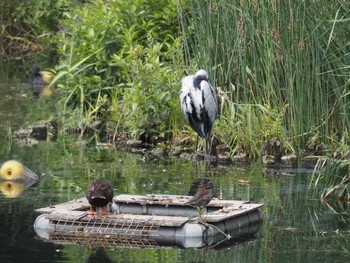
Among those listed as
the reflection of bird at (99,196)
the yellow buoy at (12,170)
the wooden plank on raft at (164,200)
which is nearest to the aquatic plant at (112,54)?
the yellow buoy at (12,170)

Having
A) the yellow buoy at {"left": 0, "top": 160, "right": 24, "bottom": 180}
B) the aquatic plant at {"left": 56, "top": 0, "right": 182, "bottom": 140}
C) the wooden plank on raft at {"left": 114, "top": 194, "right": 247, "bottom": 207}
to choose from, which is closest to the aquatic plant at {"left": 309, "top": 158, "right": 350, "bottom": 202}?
the wooden plank on raft at {"left": 114, "top": 194, "right": 247, "bottom": 207}

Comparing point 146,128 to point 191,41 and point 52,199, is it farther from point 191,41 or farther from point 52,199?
point 52,199

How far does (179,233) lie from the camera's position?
31.1 ft

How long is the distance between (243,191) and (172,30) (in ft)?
17.0

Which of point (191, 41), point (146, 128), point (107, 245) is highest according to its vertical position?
point (191, 41)

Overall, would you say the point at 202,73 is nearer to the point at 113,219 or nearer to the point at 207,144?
the point at 207,144

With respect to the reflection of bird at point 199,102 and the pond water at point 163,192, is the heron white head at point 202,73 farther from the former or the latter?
the pond water at point 163,192

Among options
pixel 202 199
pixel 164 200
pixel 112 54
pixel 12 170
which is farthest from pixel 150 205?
pixel 112 54

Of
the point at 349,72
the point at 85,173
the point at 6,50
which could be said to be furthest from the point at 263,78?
Answer: the point at 6,50

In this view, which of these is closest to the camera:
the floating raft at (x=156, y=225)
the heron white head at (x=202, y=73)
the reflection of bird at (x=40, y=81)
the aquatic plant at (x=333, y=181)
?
the floating raft at (x=156, y=225)

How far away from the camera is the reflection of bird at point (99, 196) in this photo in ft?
32.4

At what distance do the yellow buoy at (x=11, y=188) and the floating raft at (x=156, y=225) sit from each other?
143cm

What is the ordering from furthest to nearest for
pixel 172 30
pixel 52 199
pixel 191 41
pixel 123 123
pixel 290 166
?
pixel 172 30
pixel 123 123
pixel 191 41
pixel 290 166
pixel 52 199

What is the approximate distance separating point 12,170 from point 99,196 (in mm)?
2858
